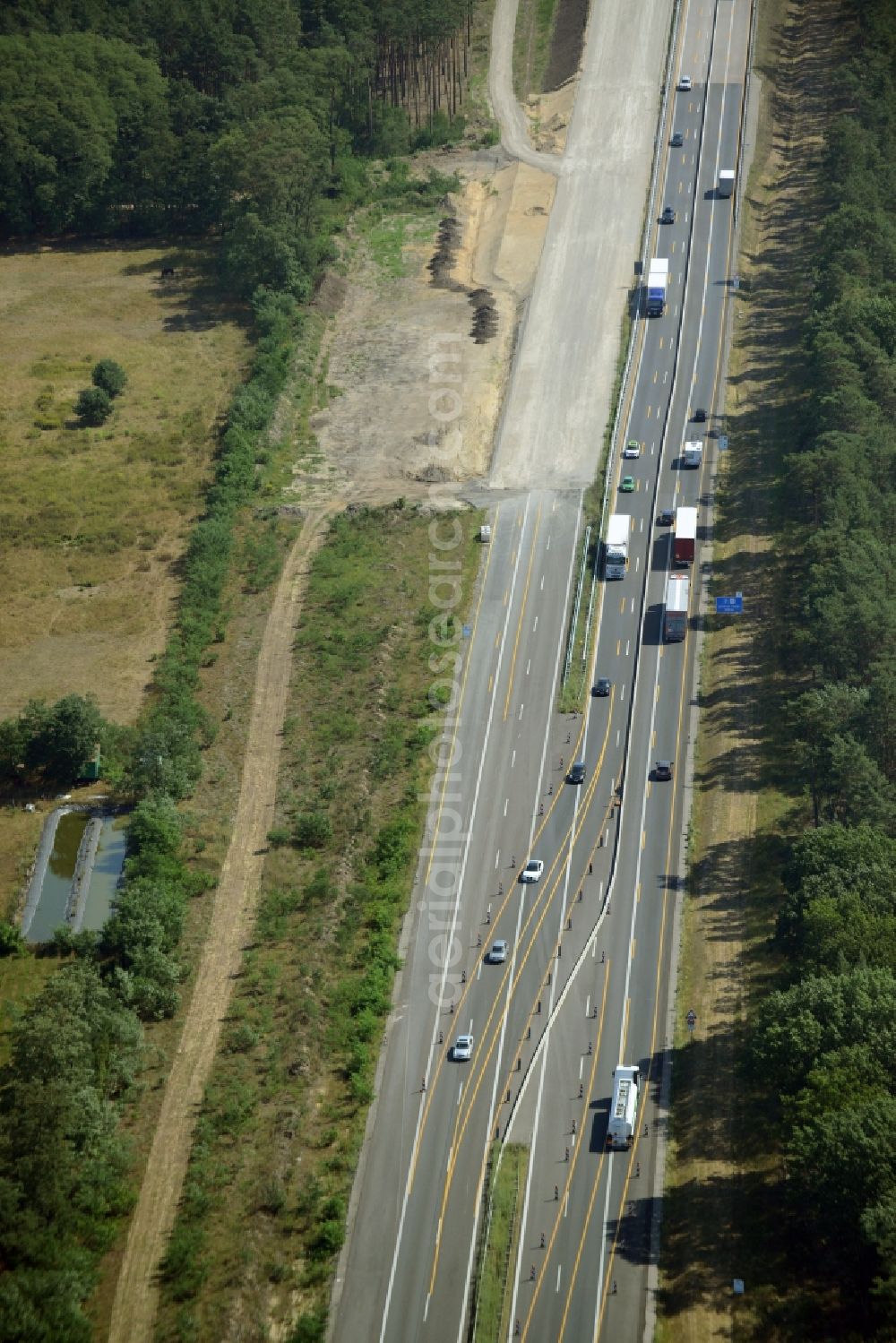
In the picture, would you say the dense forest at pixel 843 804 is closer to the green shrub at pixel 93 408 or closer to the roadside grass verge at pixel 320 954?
the roadside grass verge at pixel 320 954

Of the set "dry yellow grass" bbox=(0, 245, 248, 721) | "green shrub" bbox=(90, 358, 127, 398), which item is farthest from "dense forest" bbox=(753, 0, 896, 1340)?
"green shrub" bbox=(90, 358, 127, 398)

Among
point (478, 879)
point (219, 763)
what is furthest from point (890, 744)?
point (219, 763)

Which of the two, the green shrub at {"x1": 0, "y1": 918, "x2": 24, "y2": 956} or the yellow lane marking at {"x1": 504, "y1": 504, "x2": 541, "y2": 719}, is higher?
the yellow lane marking at {"x1": 504, "y1": 504, "x2": 541, "y2": 719}

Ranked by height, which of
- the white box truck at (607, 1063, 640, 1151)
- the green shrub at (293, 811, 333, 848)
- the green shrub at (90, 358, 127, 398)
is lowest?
the white box truck at (607, 1063, 640, 1151)

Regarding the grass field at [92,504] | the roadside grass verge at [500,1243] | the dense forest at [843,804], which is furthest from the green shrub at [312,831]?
the dense forest at [843,804]

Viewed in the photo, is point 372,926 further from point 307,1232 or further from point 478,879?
point 307,1232

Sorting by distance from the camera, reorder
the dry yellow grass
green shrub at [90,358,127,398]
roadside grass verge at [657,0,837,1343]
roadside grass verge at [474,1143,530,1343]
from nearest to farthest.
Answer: roadside grass verge at [474,1143,530,1343]
roadside grass verge at [657,0,837,1343]
the dry yellow grass
green shrub at [90,358,127,398]

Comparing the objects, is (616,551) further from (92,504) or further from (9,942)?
(9,942)

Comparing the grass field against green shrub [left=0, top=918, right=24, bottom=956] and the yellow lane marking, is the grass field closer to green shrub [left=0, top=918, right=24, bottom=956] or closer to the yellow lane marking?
green shrub [left=0, top=918, right=24, bottom=956]
